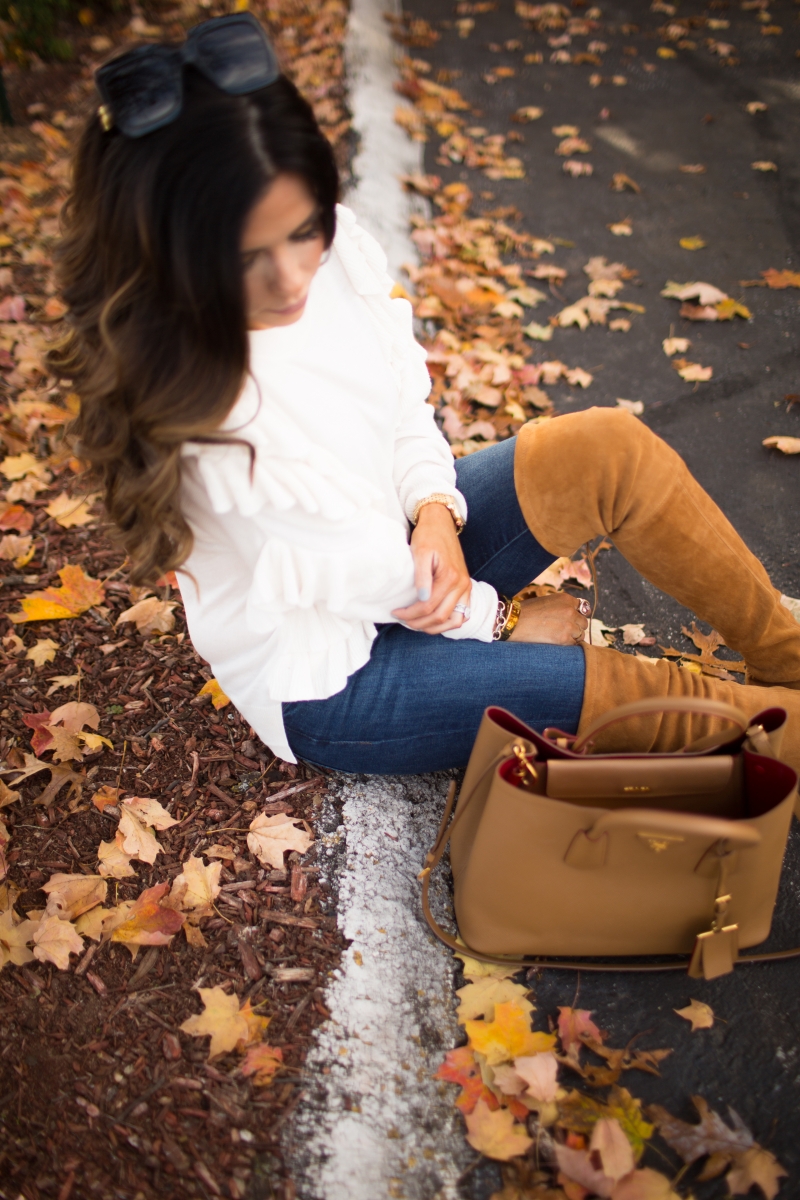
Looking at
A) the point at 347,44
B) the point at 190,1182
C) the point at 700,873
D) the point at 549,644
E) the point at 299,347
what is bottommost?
the point at 190,1182

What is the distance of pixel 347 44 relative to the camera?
5.49 meters

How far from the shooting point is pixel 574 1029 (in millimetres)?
1534

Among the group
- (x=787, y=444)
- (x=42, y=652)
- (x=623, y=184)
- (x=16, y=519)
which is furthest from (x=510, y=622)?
(x=623, y=184)

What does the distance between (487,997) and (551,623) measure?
0.83 metres

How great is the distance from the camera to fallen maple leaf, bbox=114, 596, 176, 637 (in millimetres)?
2402

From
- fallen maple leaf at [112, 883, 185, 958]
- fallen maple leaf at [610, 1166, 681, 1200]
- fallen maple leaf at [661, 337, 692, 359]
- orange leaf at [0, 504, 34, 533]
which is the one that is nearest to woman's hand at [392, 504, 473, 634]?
fallen maple leaf at [112, 883, 185, 958]

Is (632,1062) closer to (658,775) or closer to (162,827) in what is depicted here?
(658,775)

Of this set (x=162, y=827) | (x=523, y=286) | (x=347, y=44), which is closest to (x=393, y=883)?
(x=162, y=827)

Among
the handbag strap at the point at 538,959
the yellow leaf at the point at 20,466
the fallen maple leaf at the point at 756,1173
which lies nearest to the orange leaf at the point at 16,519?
the yellow leaf at the point at 20,466

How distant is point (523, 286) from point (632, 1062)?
3308mm

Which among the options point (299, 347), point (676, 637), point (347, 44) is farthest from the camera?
point (347, 44)

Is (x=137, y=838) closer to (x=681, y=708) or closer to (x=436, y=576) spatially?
(x=436, y=576)

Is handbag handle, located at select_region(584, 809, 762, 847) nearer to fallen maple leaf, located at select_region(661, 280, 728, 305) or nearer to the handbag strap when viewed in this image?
the handbag strap

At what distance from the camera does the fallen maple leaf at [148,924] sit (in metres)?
1.68
